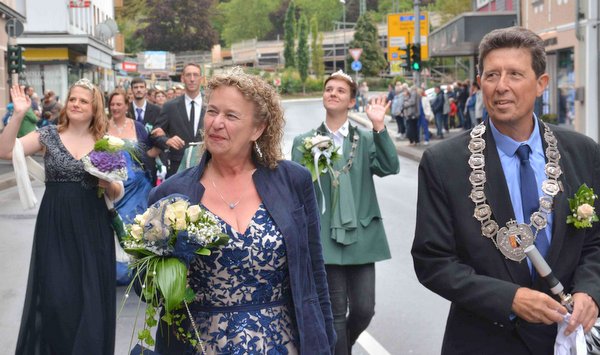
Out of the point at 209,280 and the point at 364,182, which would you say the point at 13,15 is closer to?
the point at 364,182

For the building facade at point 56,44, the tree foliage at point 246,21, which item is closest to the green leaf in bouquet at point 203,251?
the building facade at point 56,44

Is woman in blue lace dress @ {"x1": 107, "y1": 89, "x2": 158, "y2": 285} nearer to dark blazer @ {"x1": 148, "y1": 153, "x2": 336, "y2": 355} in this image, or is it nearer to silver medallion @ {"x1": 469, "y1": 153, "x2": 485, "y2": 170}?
dark blazer @ {"x1": 148, "y1": 153, "x2": 336, "y2": 355}

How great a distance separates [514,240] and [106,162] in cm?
419

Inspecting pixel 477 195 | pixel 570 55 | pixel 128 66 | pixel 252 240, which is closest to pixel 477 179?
pixel 477 195

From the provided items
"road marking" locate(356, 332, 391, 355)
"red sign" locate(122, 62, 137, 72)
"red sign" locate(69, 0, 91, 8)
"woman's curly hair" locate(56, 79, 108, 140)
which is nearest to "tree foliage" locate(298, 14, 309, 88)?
"red sign" locate(122, 62, 137, 72)

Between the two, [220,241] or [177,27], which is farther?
[177,27]

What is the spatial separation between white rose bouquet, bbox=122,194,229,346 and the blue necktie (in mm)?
1114

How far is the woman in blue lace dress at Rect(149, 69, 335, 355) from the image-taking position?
4082mm

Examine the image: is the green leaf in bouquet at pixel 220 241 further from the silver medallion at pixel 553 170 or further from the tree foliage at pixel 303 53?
the tree foliage at pixel 303 53

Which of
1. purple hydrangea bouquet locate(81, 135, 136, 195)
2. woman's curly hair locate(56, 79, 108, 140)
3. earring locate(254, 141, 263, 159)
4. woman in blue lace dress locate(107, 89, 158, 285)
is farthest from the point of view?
woman in blue lace dress locate(107, 89, 158, 285)

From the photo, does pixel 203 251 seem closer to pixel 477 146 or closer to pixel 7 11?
pixel 477 146

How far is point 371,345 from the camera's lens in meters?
8.21

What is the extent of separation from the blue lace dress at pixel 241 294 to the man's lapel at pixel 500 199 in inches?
33.9

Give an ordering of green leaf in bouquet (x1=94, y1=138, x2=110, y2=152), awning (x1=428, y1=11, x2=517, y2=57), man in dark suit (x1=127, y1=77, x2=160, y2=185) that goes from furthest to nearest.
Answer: awning (x1=428, y1=11, x2=517, y2=57), man in dark suit (x1=127, y1=77, x2=160, y2=185), green leaf in bouquet (x1=94, y1=138, x2=110, y2=152)
